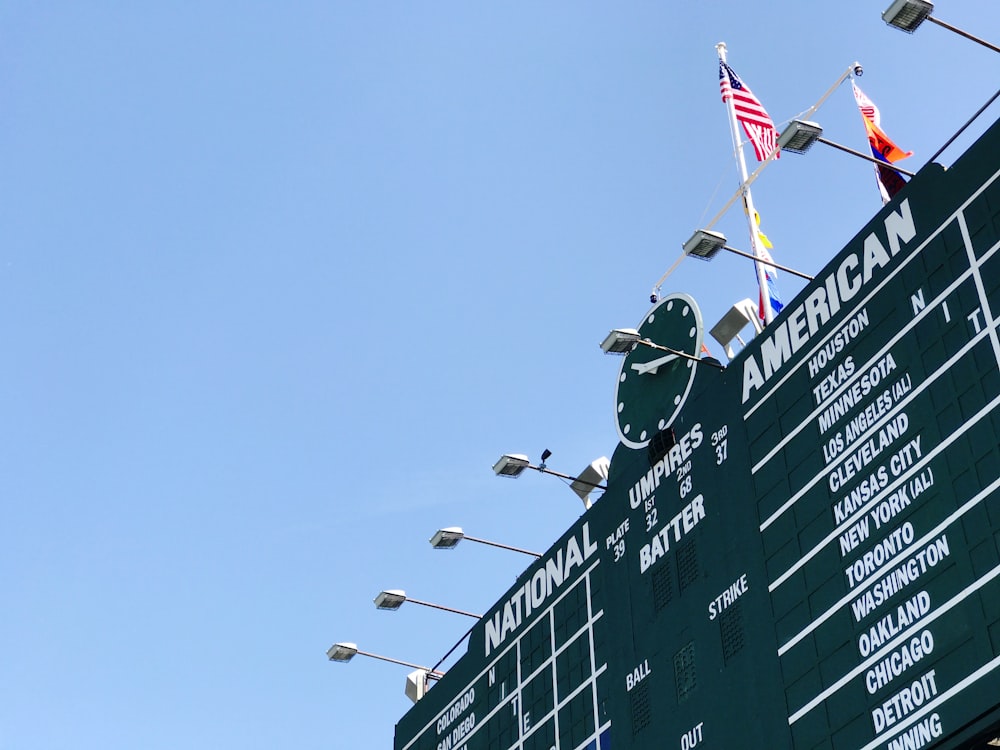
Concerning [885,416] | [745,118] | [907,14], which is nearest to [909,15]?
[907,14]

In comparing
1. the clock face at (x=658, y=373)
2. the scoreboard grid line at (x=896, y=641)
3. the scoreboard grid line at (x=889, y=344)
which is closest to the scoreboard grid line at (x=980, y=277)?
the scoreboard grid line at (x=889, y=344)

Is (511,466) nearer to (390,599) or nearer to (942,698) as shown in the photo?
(390,599)

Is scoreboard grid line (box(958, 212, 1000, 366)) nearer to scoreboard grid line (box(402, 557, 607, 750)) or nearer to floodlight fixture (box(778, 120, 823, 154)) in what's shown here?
floodlight fixture (box(778, 120, 823, 154))

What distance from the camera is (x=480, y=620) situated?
60.2 ft

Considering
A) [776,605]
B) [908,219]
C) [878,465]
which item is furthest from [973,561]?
[908,219]

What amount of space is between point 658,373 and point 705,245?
1.66 metres

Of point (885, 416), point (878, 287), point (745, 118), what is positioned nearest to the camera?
point (885, 416)

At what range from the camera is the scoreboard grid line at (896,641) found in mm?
10688

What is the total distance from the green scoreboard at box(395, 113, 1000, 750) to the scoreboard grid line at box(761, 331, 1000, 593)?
2 centimetres

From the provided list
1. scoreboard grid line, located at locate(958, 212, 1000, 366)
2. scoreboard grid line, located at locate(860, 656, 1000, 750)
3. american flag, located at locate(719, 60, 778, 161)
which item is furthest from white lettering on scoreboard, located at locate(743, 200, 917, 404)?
american flag, located at locate(719, 60, 778, 161)

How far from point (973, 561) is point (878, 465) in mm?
1468

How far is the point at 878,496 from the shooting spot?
39.4 feet

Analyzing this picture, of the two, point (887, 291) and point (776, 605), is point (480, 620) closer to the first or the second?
point (776, 605)

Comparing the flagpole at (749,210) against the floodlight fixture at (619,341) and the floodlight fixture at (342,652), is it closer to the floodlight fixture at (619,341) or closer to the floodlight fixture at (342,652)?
the floodlight fixture at (619,341)
